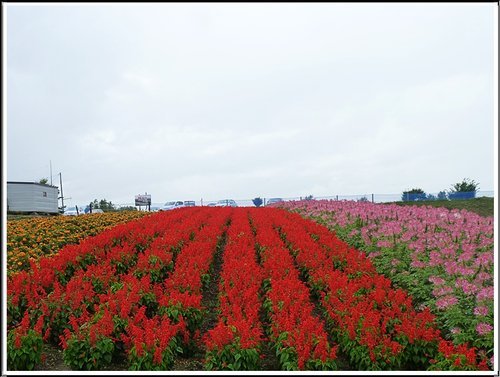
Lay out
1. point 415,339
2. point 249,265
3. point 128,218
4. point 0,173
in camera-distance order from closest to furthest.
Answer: point 0,173, point 415,339, point 249,265, point 128,218

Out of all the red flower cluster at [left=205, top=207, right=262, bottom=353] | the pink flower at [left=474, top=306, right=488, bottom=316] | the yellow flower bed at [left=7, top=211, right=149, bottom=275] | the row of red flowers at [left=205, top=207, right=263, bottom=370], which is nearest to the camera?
the row of red flowers at [left=205, top=207, right=263, bottom=370]

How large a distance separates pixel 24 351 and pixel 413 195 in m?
30.6

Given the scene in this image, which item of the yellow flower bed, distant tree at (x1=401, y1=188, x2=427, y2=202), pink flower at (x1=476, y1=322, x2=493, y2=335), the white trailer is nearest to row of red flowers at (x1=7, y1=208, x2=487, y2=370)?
pink flower at (x1=476, y1=322, x2=493, y2=335)

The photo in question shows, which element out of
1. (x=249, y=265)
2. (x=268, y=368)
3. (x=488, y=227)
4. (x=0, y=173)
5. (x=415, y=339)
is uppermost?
(x=0, y=173)

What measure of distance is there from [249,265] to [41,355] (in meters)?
3.52

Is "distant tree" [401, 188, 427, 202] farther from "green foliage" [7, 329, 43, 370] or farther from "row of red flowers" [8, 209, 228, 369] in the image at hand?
"green foliage" [7, 329, 43, 370]

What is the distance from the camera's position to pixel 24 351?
496 centimetres

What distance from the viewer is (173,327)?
5.26m

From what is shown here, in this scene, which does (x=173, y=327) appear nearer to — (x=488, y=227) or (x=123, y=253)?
(x=123, y=253)

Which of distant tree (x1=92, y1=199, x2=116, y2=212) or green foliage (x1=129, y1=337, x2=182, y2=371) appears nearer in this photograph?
green foliage (x1=129, y1=337, x2=182, y2=371)

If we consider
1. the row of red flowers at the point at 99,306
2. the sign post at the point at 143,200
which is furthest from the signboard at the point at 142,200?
the row of red flowers at the point at 99,306

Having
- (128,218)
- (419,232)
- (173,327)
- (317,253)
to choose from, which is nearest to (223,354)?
(173,327)

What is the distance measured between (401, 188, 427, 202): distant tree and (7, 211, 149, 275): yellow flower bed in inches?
858

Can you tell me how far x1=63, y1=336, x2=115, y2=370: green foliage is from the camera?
16.4ft
